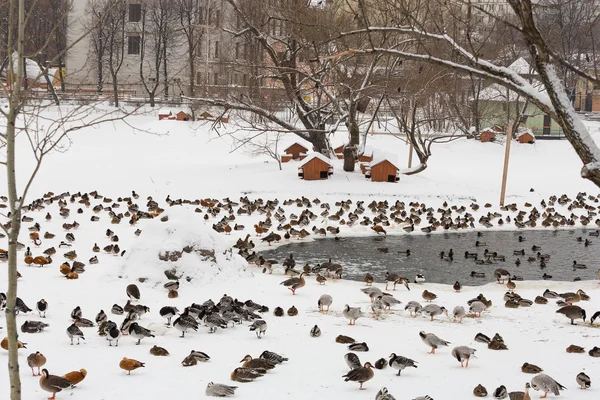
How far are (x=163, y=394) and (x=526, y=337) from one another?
614cm

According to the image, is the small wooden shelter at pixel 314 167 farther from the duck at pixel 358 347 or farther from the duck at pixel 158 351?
the duck at pixel 158 351

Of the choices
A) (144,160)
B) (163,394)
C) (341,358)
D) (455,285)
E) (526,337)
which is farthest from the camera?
(144,160)

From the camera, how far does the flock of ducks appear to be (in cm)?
930

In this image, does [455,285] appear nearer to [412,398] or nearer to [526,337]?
[526,337]

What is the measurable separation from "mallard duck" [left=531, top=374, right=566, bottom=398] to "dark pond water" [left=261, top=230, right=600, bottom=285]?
298 inches

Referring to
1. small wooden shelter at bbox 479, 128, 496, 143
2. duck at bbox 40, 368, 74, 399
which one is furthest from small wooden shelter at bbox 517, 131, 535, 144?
duck at bbox 40, 368, 74, 399

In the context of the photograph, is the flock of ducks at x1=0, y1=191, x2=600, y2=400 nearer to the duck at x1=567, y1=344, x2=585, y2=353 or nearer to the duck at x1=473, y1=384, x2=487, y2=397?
the duck at x1=473, y1=384, x2=487, y2=397

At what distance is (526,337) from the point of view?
1173cm

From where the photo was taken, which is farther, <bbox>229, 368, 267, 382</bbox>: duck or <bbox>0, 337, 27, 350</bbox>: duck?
<bbox>0, 337, 27, 350</bbox>: duck

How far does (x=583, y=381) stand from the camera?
9.04 m

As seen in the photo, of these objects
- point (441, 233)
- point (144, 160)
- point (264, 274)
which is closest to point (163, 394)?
point (264, 274)

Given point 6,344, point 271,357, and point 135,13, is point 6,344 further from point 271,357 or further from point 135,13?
point 135,13

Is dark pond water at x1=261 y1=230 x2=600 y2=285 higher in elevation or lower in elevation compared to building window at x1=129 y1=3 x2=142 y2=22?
lower

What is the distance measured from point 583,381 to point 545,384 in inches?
24.9
